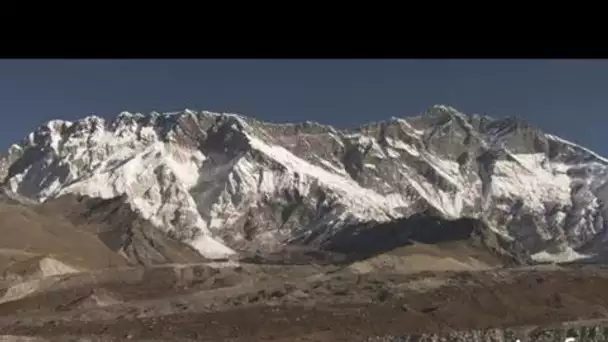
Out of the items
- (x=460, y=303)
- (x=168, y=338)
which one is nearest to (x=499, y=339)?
(x=460, y=303)

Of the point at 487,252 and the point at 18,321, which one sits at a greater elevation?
the point at 487,252

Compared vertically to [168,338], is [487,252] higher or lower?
higher

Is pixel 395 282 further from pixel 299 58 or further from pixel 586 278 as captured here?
pixel 299 58
